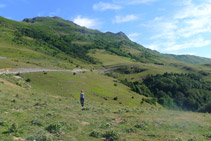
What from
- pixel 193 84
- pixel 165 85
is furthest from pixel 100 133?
pixel 193 84

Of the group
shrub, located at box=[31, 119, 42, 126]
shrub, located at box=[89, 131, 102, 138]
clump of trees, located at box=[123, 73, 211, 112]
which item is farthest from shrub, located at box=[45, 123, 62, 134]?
clump of trees, located at box=[123, 73, 211, 112]

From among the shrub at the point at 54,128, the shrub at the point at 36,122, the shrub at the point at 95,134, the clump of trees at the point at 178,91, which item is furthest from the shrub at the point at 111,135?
the clump of trees at the point at 178,91

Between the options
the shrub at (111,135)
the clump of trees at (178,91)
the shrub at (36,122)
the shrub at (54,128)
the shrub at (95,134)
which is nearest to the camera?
the shrub at (111,135)

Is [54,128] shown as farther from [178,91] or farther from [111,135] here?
[178,91]

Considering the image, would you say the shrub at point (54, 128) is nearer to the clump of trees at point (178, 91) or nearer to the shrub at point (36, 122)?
the shrub at point (36, 122)

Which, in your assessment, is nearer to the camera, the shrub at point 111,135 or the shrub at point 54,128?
the shrub at point 111,135

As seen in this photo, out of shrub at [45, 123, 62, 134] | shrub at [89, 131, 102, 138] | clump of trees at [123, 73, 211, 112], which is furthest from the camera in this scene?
clump of trees at [123, 73, 211, 112]

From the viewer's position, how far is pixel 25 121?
14.1 m

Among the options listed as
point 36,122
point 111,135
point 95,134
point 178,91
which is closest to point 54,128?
point 36,122

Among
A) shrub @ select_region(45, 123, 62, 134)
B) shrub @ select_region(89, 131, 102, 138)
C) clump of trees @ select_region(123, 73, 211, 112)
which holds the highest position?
shrub @ select_region(45, 123, 62, 134)

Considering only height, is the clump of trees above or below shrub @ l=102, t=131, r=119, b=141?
below

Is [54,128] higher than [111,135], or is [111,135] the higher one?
[54,128]

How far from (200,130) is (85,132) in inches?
483

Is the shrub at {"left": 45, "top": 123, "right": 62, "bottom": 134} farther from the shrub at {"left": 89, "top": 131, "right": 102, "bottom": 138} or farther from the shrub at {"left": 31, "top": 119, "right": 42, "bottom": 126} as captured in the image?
the shrub at {"left": 89, "top": 131, "right": 102, "bottom": 138}
